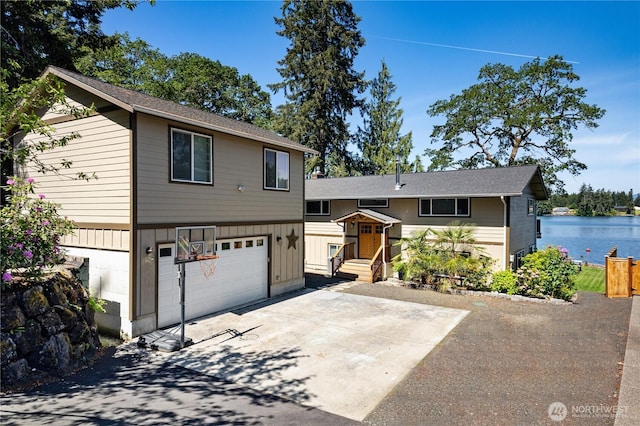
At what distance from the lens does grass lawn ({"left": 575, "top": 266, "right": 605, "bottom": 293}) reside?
14.7 m

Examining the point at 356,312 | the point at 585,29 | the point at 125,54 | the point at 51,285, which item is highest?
the point at 125,54

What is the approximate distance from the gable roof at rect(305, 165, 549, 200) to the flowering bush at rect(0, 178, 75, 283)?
486 inches

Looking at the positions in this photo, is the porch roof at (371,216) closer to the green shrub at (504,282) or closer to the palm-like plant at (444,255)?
the palm-like plant at (444,255)

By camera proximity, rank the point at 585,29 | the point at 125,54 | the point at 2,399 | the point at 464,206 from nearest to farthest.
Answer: the point at 2,399 → the point at 464,206 → the point at 585,29 → the point at 125,54

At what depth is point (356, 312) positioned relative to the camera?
10312mm

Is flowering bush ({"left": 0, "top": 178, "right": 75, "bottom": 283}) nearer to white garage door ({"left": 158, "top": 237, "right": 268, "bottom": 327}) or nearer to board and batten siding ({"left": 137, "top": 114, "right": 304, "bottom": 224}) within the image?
board and batten siding ({"left": 137, "top": 114, "right": 304, "bottom": 224})

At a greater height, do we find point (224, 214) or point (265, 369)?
point (224, 214)

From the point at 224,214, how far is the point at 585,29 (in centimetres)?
1858

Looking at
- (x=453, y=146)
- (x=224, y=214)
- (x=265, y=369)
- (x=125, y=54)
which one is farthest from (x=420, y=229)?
(x=125, y=54)

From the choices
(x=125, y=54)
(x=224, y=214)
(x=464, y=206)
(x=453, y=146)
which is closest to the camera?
(x=224, y=214)

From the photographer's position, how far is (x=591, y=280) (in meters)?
16.9

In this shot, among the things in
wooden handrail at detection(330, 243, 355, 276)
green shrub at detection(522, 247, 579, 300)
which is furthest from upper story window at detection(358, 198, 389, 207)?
green shrub at detection(522, 247, 579, 300)

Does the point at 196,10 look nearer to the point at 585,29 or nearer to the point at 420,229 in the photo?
the point at 420,229

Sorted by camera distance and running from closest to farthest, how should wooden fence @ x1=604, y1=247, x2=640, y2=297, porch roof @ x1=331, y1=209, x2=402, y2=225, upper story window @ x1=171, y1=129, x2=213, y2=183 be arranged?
upper story window @ x1=171, y1=129, x2=213, y2=183 → wooden fence @ x1=604, y1=247, x2=640, y2=297 → porch roof @ x1=331, y1=209, x2=402, y2=225
